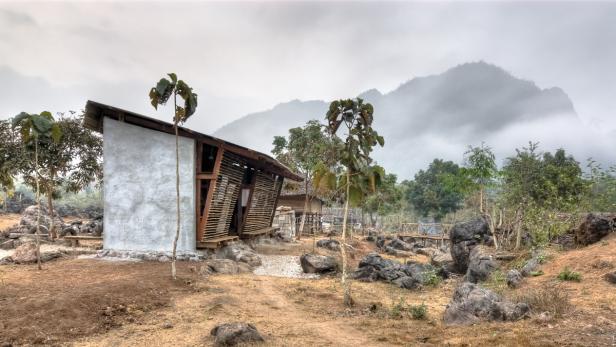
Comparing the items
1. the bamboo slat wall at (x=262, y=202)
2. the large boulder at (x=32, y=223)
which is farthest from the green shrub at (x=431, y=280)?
the large boulder at (x=32, y=223)

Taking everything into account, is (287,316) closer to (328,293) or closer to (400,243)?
(328,293)

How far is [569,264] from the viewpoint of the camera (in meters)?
9.45

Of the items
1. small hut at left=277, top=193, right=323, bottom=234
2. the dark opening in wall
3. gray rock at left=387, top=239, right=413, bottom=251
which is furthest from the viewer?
small hut at left=277, top=193, right=323, bottom=234

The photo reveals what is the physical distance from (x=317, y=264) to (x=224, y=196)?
4796mm

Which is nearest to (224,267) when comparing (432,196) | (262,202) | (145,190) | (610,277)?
(145,190)

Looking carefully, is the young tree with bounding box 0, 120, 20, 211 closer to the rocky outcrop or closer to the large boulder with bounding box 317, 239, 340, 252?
the rocky outcrop

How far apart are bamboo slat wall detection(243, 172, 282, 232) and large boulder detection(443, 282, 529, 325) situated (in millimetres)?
12943

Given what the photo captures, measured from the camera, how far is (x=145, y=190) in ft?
46.3

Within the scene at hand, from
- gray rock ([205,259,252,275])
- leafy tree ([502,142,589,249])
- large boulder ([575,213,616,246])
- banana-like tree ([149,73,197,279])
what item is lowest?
gray rock ([205,259,252,275])

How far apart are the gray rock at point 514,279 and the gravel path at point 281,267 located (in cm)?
625

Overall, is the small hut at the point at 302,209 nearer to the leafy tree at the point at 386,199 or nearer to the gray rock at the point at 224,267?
the leafy tree at the point at 386,199

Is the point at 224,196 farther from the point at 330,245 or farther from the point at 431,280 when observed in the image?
the point at 330,245

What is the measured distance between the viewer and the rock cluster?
38.8 ft

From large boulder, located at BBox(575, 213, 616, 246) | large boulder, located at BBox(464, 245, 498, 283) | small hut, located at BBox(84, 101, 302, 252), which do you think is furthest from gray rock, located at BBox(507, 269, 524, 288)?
small hut, located at BBox(84, 101, 302, 252)
